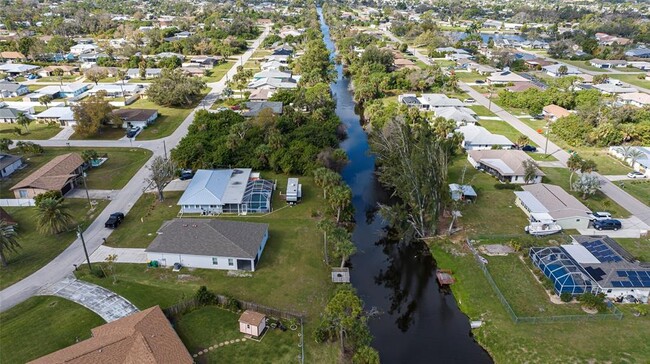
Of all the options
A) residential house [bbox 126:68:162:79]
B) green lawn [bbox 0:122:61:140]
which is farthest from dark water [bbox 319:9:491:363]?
residential house [bbox 126:68:162:79]

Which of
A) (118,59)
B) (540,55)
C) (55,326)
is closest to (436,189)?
(55,326)

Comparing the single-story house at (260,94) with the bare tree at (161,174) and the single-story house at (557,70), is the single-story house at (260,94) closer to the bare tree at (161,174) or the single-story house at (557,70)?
the bare tree at (161,174)

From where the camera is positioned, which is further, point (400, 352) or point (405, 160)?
point (405, 160)

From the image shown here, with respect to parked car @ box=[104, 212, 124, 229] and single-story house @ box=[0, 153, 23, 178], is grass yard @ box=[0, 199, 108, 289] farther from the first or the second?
single-story house @ box=[0, 153, 23, 178]

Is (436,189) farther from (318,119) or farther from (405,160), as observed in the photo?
(318,119)

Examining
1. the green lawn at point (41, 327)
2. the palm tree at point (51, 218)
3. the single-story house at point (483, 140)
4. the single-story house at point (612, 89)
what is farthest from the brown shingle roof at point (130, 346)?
the single-story house at point (612, 89)

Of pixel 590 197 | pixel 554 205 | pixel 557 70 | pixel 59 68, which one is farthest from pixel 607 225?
pixel 59 68
